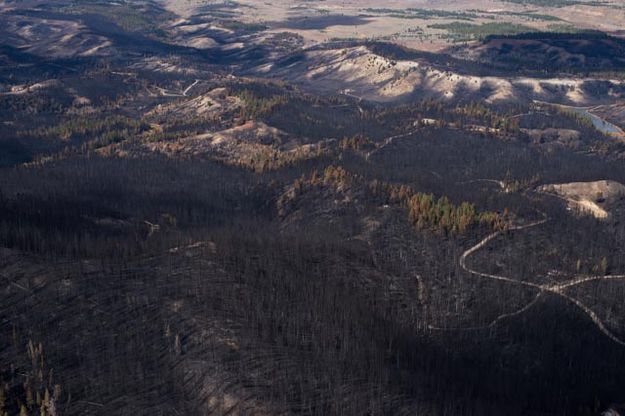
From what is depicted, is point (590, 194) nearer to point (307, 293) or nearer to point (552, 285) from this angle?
point (552, 285)

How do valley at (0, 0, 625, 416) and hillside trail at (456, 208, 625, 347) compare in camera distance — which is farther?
hillside trail at (456, 208, 625, 347)

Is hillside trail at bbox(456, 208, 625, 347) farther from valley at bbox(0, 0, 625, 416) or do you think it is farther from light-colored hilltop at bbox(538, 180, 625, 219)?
light-colored hilltop at bbox(538, 180, 625, 219)

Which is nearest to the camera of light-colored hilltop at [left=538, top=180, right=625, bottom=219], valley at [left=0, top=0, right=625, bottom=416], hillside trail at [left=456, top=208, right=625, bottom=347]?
valley at [left=0, top=0, right=625, bottom=416]

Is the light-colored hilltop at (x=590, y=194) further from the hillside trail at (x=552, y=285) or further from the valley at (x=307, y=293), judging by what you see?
the hillside trail at (x=552, y=285)

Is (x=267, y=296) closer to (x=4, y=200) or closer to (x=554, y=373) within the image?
(x=554, y=373)

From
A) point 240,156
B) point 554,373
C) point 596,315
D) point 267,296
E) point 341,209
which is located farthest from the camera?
point 240,156

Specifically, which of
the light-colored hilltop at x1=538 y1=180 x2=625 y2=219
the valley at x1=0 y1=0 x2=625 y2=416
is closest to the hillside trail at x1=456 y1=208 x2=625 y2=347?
the valley at x1=0 y1=0 x2=625 y2=416

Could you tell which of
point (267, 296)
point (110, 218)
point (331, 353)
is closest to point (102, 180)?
point (110, 218)

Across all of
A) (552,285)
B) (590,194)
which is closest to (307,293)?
(552,285)

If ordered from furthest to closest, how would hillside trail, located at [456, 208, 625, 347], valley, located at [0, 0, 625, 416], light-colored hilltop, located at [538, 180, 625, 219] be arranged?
light-colored hilltop, located at [538, 180, 625, 219], hillside trail, located at [456, 208, 625, 347], valley, located at [0, 0, 625, 416]

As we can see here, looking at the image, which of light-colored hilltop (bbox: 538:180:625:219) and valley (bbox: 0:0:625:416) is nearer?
valley (bbox: 0:0:625:416)

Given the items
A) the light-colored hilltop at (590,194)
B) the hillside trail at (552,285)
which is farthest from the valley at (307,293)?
the light-colored hilltop at (590,194)
